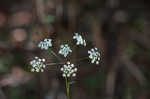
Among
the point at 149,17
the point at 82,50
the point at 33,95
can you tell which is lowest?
the point at 33,95

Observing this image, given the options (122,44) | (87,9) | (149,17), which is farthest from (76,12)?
(149,17)

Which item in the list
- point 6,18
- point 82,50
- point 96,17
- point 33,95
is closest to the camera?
point 33,95

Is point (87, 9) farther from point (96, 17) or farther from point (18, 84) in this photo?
point (18, 84)

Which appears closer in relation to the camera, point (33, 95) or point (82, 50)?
point (33, 95)

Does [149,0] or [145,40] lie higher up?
[149,0]

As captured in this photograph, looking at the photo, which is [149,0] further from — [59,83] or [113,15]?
[59,83]

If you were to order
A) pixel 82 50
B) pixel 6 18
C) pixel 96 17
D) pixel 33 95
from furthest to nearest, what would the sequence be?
pixel 6 18 < pixel 96 17 < pixel 82 50 < pixel 33 95
